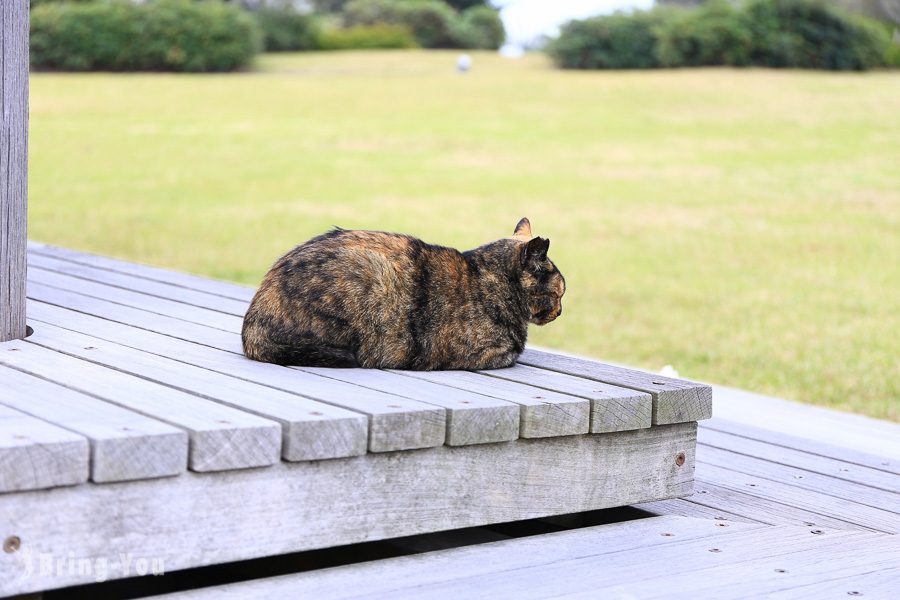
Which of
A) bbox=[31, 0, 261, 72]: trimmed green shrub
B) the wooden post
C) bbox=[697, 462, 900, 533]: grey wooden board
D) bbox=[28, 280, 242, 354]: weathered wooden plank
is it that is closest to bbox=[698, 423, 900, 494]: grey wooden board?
bbox=[697, 462, 900, 533]: grey wooden board

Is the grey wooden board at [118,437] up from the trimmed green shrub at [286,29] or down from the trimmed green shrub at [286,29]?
down

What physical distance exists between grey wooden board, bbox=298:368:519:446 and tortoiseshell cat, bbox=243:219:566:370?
23 cm

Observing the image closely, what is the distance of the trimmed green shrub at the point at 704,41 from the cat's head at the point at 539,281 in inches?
1136

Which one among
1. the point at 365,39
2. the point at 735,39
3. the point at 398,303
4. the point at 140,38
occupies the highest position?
the point at 365,39

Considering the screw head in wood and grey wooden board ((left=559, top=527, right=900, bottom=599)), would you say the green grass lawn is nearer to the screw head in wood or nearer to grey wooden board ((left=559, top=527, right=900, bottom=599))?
grey wooden board ((left=559, top=527, right=900, bottom=599))

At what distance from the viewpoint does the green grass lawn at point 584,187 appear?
8.90 metres

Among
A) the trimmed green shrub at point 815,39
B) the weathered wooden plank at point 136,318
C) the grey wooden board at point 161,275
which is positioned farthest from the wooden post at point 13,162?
the trimmed green shrub at point 815,39

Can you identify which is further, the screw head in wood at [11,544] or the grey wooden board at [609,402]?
the grey wooden board at [609,402]

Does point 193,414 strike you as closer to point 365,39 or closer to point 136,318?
point 136,318

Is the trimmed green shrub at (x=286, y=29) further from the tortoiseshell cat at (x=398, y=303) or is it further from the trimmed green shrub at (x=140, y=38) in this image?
the tortoiseshell cat at (x=398, y=303)

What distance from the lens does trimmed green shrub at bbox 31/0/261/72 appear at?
31.7 meters

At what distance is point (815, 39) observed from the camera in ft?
103

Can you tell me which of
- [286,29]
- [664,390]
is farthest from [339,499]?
[286,29]

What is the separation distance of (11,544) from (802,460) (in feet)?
9.19
